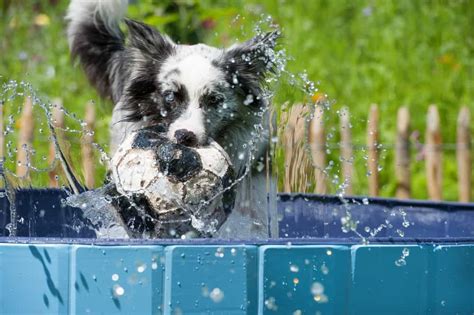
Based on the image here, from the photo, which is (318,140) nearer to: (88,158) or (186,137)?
(88,158)

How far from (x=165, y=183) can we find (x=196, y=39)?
2490 mm

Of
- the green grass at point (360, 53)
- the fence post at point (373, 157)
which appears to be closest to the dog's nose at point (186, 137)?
the fence post at point (373, 157)

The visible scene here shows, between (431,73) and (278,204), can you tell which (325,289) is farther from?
(431,73)

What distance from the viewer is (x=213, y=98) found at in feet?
9.86

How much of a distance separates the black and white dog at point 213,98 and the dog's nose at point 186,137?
59mm

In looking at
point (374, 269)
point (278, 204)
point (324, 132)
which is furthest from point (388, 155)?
point (374, 269)

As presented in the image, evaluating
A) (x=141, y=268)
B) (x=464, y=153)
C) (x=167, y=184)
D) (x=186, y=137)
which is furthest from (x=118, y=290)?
(x=464, y=153)

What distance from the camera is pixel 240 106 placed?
3.11m

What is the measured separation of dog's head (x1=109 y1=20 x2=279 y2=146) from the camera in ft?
9.79

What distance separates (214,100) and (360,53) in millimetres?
3752

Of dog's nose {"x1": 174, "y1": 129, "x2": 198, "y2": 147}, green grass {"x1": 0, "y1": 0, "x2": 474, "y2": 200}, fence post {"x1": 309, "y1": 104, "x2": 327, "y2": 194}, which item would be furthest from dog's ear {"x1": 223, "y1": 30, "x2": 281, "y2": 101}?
green grass {"x1": 0, "y1": 0, "x2": 474, "y2": 200}

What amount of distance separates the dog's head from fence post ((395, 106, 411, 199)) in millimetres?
1849

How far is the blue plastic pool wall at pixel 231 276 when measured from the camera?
1.58 metres

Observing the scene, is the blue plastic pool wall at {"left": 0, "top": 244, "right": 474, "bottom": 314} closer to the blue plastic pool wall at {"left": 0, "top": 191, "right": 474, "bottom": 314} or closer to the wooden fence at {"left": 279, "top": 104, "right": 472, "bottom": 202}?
the blue plastic pool wall at {"left": 0, "top": 191, "right": 474, "bottom": 314}
